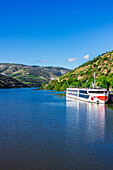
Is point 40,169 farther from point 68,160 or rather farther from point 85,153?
point 85,153

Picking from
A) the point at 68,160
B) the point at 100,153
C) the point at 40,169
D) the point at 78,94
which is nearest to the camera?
the point at 40,169

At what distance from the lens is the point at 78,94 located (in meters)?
133

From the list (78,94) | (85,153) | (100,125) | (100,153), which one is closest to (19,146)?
(85,153)

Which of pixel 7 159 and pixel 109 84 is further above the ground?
pixel 109 84

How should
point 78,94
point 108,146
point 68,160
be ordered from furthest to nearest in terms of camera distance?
point 78,94 → point 108,146 → point 68,160

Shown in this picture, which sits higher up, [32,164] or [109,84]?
[109,84]

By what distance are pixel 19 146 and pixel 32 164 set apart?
7959 mm

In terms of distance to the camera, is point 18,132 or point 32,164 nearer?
point 32,164

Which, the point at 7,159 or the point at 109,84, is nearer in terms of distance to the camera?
the point at 7,159

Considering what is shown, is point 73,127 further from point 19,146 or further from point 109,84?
point 109,84

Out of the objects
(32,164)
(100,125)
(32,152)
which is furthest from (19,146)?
(100,125)

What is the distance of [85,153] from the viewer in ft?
107

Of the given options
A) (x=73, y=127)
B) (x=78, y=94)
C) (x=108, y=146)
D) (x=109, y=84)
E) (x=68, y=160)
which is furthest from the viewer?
(x=109, y=84)

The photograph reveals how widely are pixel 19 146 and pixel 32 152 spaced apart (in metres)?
3.82
